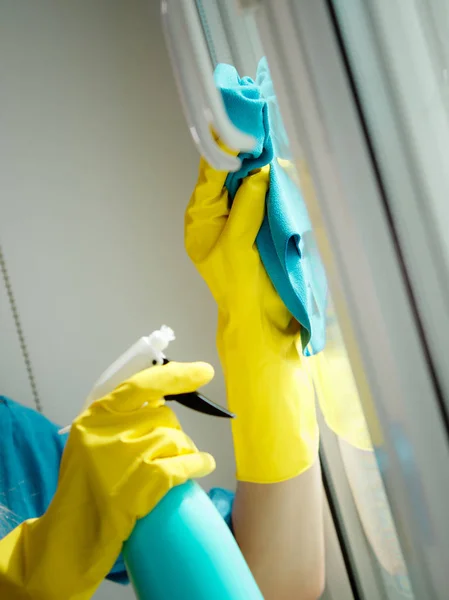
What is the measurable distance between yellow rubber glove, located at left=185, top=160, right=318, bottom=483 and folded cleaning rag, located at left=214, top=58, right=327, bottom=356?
2 cm

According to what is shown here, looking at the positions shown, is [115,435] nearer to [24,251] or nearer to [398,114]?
[398,114]

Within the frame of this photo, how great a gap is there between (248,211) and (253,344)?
17 cm

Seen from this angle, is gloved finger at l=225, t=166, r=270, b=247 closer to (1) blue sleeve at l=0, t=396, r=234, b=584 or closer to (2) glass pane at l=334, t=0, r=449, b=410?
(2) glass pane at l=334, t=0, r=449, b=410

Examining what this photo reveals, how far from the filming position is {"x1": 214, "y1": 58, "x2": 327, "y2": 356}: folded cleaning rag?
59 cm

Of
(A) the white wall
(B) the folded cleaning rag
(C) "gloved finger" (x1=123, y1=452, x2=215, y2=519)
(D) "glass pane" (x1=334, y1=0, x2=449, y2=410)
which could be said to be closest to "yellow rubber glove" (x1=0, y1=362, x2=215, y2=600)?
(C) "gloved finger" (x1=123, y1=452, x2=215, y2=519)

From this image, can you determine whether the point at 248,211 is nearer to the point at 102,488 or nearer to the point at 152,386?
the point at 152,386

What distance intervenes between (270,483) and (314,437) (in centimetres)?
9

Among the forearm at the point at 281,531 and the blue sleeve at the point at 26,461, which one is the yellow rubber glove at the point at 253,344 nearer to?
the forearm at the point at 281,531

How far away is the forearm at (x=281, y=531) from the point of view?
27.1 inches

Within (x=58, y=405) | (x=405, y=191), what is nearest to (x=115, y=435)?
(x=405, y=191)

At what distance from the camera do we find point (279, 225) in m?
0.62

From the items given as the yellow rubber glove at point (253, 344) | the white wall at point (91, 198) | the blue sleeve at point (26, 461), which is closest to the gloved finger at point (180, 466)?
the yellow rubber glove at point (253, 344)

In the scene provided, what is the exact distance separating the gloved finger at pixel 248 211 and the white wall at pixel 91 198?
1.73ft

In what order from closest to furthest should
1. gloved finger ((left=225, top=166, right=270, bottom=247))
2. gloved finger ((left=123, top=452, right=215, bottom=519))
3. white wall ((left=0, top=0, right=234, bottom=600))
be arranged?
gloved finger ((left=123, top=452, right=215, bottom=519)) → gloved finger ((left=225, top=166, right=270, bottom=247)) → white wall ((left=0, top=0, right=234, bottom=600))
